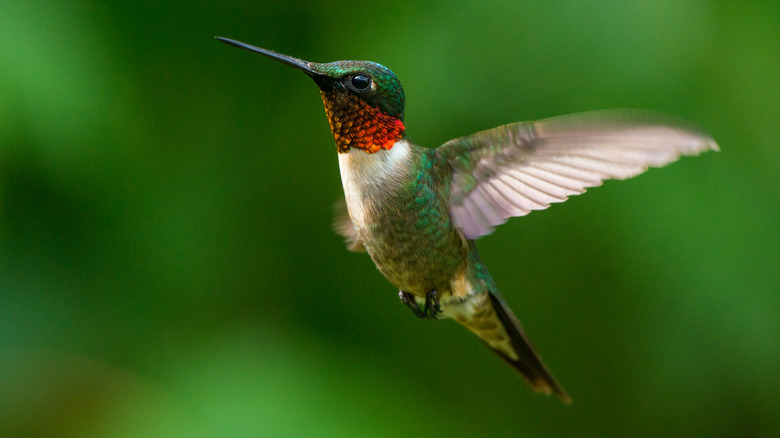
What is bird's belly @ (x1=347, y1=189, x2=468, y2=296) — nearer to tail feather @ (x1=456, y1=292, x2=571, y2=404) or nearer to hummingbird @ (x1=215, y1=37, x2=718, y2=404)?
hummingbird @ (x1=215, y1=37, x2=718, y2=404)

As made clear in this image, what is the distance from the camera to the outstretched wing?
1.02 m

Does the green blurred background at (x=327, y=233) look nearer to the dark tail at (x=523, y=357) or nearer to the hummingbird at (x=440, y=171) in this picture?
the dark tail at (x=523, y=357)

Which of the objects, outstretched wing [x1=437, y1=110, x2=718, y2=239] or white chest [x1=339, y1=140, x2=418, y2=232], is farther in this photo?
white chest [x1=339, y1=140, x2=418, y2=232]

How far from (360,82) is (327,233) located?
3.71ft

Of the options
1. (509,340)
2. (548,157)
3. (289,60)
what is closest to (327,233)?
(509,340)

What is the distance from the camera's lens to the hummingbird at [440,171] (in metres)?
1.11

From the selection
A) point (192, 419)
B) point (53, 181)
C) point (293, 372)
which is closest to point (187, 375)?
point (192, 419)

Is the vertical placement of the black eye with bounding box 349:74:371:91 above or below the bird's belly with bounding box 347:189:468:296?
above

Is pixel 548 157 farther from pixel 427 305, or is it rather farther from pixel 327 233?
pixel 327 233

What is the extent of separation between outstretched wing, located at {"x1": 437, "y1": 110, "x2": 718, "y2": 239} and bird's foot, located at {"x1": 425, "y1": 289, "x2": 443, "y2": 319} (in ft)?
0.45

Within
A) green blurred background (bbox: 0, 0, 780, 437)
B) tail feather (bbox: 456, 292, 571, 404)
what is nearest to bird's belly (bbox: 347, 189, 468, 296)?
tail feather (bbox: 456, 292, 571, 404)

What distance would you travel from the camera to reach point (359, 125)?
1212 mm

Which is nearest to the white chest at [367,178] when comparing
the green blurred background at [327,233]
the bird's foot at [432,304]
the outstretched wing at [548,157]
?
the outstretched wing at [548,157]

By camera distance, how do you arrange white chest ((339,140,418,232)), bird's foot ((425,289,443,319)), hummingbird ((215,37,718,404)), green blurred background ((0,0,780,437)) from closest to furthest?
1. hummingbird ((215,37,718,404))
2. white chest ((339,140,418,232))
3. bird's foot ((425,289,443,319))
4. green blurred background ((0,0,780,437))
